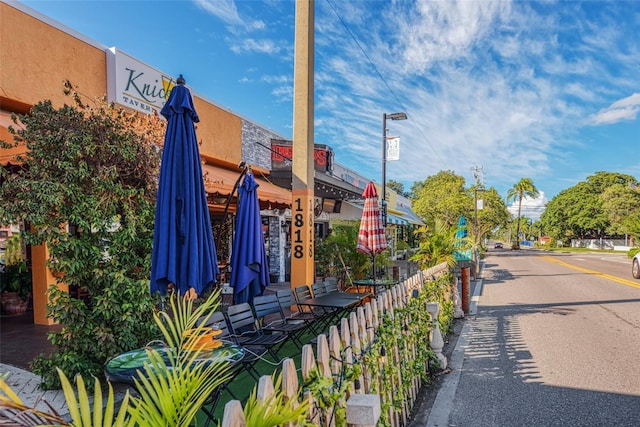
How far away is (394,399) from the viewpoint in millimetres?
3543

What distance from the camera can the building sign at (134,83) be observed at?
26.0ft

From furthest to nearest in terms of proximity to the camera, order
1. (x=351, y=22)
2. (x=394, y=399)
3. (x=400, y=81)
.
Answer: (x=400, y=81) < (x=351, y=22) < (x=394, y=399)

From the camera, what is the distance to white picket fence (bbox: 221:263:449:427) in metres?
1.89

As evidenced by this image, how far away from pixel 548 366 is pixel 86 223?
6.04m

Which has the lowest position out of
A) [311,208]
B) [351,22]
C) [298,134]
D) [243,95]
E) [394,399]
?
[394,399]

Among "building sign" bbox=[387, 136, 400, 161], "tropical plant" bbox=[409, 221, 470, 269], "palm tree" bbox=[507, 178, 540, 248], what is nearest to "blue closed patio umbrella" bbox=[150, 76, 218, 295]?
"tropical plant" bbox=[409, 221, 470, 269]

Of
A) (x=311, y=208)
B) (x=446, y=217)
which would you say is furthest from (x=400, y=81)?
(x=446, y=217)

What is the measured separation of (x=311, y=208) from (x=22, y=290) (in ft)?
20.2

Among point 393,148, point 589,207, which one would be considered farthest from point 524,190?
point 393,148

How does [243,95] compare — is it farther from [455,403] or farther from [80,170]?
[455,403]

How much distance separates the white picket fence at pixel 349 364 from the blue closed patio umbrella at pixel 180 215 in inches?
57.8

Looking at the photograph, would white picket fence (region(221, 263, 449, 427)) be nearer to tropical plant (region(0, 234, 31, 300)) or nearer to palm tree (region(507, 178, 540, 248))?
tropical plant (region(0, 234, 31, 300))

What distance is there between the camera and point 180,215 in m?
3.70

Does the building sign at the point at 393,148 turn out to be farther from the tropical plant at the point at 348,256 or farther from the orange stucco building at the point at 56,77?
the orange stucco building at the point at 56,77
